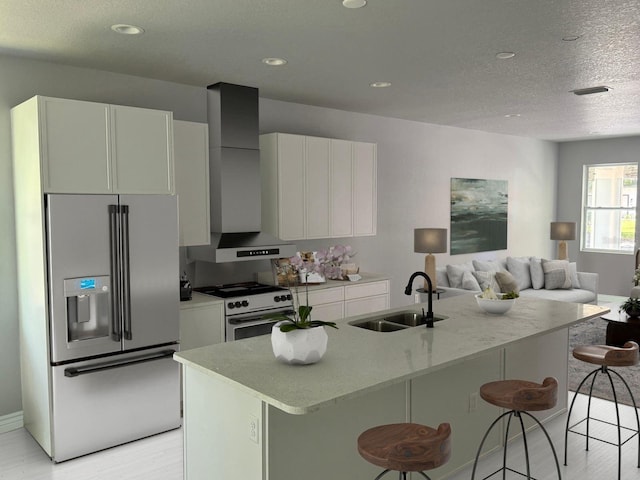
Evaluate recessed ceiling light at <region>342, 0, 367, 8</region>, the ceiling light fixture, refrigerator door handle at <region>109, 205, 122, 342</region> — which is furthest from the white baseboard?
the ceiling light fixture

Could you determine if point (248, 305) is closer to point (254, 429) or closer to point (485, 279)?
point (254, 429)

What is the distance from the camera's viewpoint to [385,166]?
6711 millimetres

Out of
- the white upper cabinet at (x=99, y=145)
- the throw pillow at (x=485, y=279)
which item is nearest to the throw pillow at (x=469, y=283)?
the throw pillow at (x=485, y=279)

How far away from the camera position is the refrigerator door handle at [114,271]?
3.65 meters

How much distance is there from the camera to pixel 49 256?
345cm

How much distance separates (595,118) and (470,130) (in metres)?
1.66

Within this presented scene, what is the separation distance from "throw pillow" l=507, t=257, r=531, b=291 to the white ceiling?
117 inches

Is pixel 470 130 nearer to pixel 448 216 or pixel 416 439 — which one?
pixel 448 216

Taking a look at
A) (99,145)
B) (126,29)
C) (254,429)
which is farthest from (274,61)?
(254,429)

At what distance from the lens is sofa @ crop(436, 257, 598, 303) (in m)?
6.91

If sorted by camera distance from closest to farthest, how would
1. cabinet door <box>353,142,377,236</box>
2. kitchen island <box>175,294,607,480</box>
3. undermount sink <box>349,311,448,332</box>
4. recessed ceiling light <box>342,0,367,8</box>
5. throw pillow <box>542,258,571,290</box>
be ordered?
kitchen island <box>175,294,607,480</box> < recessed ceiling light <box>342,0,367,8</box> < undermount sink <box>349,311,448,332</box> < cabinet door <box>353,142,377,236</box> < throw pillow <box>542,258,571,290</box>

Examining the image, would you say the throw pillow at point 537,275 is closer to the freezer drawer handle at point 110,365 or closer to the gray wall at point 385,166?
the gray wall at point 385,166

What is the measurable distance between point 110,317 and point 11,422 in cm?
129

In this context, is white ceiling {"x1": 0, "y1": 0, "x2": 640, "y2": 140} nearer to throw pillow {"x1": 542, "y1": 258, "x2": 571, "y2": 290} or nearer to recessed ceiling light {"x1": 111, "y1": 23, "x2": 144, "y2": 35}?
recessed ceiling light {"x1": 111, "y1": 23, "x2": 144, "y2": 35}
